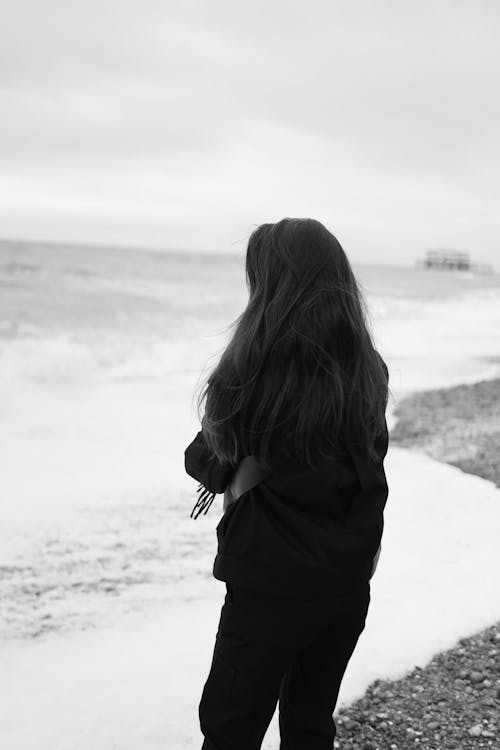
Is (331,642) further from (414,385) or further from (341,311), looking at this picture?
(414,385)

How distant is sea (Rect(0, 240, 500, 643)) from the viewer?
16.0 ft

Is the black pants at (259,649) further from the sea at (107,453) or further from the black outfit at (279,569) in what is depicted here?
the sea at (107,453)

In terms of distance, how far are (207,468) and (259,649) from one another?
0.58 m

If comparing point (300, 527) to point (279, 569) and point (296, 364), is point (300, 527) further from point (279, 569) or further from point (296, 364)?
point (296, 364)

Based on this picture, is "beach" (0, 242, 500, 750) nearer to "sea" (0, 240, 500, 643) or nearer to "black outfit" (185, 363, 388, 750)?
"sea" (0, 240, 500, 643)

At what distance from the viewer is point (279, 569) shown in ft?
7.13

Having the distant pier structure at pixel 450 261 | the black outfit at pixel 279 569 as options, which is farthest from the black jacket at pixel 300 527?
the distant pier structure at pixel 450 261

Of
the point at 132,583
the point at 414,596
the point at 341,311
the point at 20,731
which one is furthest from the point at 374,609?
the point at 341,311

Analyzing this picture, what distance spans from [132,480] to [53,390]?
19.7ft

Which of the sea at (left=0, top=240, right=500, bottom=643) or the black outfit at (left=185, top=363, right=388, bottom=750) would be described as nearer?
the black outfit at (left=185, top=363, right=388, bottom=750)

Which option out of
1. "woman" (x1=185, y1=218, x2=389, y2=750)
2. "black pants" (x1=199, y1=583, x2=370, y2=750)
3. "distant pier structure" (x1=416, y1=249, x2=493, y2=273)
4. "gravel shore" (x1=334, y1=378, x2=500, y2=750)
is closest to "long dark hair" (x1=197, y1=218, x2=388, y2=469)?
"woman" (x1=185, y1=218, x2=389, y2=750)

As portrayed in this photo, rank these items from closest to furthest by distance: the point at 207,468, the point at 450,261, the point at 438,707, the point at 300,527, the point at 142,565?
1. the point at 300,527
2. the point at 207,468
3. the point at 438,707
4. the point at 142,565
5. the point at 450,261

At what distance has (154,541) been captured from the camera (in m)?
5.67

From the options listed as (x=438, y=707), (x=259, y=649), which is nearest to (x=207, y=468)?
(x=259, y=649)
